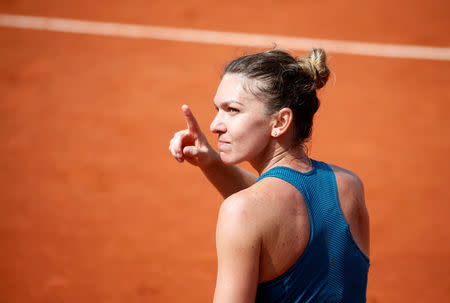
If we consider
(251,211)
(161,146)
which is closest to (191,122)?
(251,211)

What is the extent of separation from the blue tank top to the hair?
0.31 metres

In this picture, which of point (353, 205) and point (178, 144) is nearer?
point (353, 205)

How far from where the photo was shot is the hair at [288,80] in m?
2.44

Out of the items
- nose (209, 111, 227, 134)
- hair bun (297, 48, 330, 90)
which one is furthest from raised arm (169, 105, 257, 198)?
hair bun (297, 48, 330, 90)

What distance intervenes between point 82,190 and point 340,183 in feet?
15.0

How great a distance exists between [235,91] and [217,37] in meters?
8.21

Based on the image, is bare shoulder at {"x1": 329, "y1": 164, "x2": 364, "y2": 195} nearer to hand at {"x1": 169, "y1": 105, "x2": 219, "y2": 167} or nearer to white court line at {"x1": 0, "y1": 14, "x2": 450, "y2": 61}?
hand at {"x1": 169, "y1": 105, "x2": 219, "y2": 167}

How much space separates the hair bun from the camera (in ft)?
8.58

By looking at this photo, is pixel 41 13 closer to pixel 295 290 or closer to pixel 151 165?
pixel 151 165

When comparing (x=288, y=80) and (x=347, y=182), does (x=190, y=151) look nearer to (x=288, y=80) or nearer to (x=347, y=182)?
(x=288, y=80)

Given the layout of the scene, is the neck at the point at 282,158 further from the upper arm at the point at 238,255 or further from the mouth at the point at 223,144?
the upper arm at the point at 238,255

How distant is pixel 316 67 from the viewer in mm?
2641

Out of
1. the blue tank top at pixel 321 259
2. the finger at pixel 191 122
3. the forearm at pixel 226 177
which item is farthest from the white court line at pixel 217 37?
the blue tank top at pixel 321 259

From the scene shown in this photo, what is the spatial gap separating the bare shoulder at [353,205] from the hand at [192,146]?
0.75 m
